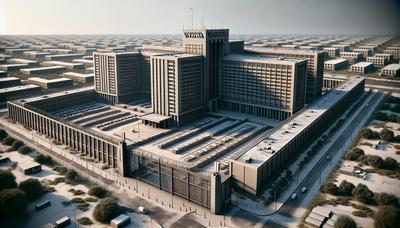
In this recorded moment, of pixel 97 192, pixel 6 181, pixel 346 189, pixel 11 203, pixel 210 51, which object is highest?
pixel 210 51

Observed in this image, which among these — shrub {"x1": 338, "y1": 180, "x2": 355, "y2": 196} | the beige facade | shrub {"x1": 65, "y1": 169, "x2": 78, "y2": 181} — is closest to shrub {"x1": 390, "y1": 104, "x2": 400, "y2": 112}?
shrub {"x1": 338, "y1": 180, "x2": 355, "y2": 196}

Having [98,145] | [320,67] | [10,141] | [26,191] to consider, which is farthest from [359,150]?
[10,141]

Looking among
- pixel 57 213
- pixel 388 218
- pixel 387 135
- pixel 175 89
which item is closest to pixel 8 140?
pixel 57 213

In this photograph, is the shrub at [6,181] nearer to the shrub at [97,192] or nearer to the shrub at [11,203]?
the shrub at [11,203]

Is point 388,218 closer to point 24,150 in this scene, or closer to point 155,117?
point 155,117

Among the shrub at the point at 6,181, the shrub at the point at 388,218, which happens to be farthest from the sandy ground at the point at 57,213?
the shrub at the point at 388,218

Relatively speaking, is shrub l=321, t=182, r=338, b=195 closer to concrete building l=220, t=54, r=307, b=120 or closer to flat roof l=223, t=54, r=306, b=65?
concrete building l=220, t=54, r=307, b=120

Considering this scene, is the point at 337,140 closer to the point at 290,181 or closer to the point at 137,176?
the point at 290,181
